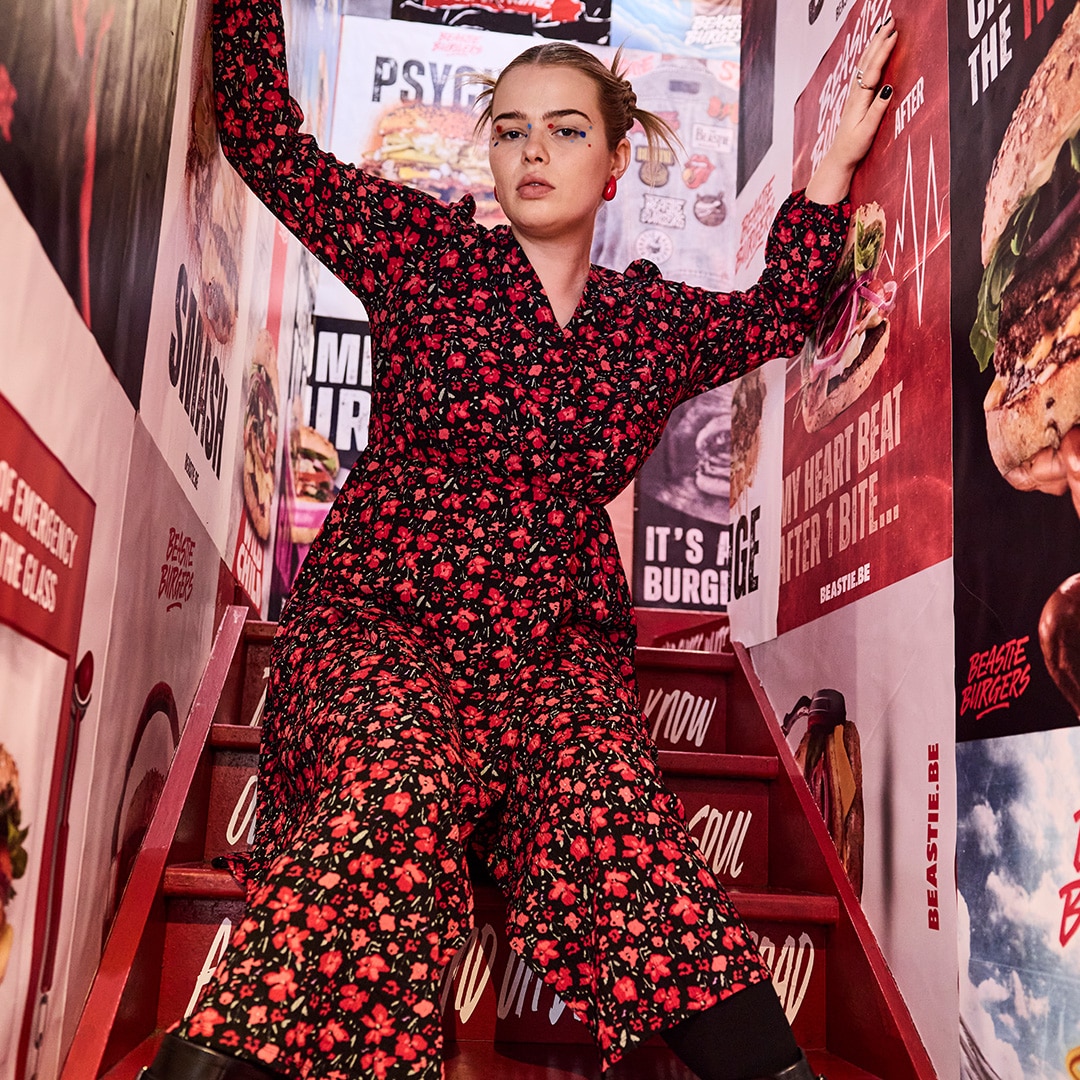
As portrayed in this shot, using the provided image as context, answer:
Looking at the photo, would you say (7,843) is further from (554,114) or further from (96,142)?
(554,114)

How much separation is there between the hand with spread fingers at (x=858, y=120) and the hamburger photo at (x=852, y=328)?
0.08 meters

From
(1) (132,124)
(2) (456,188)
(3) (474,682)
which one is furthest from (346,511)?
(2) (456,188)

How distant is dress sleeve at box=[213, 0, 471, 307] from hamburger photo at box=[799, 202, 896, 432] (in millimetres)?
682

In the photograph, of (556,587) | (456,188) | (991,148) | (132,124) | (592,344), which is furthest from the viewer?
(456,188)

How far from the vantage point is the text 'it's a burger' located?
1.30 m

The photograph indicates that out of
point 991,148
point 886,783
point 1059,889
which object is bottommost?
point 1059,889

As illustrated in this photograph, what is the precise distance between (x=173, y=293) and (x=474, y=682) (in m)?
0.71

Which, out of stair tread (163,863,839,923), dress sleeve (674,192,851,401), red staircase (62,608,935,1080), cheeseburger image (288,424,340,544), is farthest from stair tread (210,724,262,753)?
cheeseburger image (288,424,340,544)

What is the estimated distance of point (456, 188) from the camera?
388 cm

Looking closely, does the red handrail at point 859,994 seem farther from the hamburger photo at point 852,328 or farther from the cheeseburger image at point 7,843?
the cheeseburger image at point 7,843

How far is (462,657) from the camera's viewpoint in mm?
1621

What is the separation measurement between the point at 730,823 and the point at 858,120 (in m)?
1.23

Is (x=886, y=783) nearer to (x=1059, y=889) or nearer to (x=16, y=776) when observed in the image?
(x=1059, y=889)

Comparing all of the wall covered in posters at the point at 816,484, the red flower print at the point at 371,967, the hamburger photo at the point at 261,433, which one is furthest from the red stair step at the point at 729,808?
the hamburger photo at the point at 261,433
